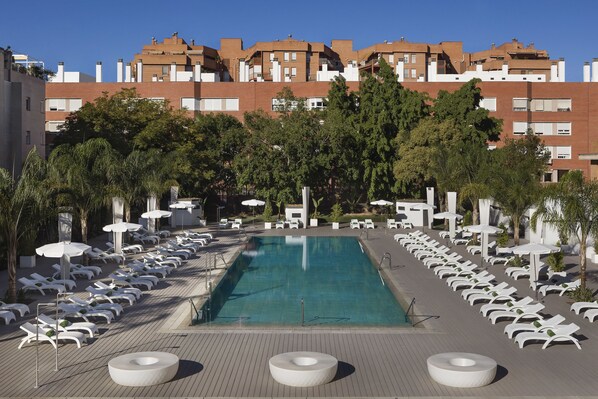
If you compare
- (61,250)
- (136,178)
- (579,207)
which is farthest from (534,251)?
(136,178)

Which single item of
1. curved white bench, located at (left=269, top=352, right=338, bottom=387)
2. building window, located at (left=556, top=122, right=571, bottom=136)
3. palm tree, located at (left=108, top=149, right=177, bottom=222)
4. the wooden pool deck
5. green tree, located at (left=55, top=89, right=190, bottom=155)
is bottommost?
the wooden pool deck

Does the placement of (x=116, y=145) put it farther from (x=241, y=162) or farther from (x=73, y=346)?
(x=73, y=346)

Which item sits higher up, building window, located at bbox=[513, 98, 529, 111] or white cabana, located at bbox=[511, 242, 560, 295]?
building window, located at bbox=[513, 98, 529, 111]

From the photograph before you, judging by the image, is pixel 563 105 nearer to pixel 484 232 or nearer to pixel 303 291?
pixel 484 232

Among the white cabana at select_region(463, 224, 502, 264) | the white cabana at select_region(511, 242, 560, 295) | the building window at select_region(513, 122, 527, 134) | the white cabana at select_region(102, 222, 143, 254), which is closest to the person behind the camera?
the white cabana at select_region(511, 242, 560, 295)

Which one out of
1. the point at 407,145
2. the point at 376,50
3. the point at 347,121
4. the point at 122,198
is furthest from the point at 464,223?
the point at 376,50

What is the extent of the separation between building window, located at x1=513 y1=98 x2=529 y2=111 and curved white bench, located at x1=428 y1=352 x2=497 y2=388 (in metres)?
54.2

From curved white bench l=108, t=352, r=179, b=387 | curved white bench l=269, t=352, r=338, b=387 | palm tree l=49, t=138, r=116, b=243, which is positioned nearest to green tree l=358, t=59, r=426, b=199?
palm tree l=49, t=138, r=116, b=243

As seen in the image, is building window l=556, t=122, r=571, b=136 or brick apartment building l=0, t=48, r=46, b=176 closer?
brick apartment building l=0, t=48, r=46, b=176

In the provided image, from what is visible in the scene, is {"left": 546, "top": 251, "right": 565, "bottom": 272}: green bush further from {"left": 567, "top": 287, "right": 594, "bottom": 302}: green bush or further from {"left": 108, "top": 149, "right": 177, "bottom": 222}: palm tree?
{"left": 108, "top": 149, "right": 177, "bottom": 222}: palm tree

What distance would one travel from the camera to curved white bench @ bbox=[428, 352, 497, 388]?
1246 centimetres

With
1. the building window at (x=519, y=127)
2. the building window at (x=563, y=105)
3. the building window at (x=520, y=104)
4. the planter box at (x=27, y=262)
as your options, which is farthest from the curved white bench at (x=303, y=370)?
the building window at (x=563, y=105)

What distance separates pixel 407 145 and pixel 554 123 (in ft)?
74.8

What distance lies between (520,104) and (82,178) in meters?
46.7
